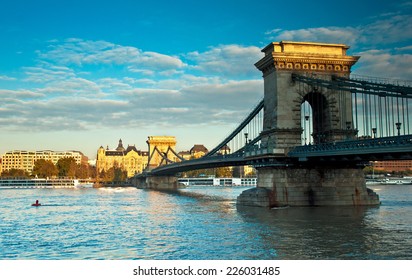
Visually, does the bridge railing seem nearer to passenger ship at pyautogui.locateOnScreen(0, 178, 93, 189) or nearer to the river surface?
the river surface

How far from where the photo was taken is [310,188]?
45.8 metres

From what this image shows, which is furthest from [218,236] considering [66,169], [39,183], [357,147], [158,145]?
[66,169]

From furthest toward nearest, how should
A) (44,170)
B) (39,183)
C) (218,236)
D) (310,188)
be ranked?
(44,170) < (39,183) < (310,188) < (218,236)

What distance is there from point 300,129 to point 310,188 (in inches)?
214

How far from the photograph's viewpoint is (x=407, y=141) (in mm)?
30969

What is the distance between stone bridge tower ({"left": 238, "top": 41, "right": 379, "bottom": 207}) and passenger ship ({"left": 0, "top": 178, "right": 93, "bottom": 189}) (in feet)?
370

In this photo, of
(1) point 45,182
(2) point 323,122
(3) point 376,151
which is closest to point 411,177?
(1) point 45,182

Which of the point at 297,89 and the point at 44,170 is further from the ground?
the point at 297,89

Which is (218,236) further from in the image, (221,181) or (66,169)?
(66,169)

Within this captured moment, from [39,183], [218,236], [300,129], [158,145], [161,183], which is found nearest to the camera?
[218,236]

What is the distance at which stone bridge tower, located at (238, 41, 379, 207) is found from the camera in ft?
149

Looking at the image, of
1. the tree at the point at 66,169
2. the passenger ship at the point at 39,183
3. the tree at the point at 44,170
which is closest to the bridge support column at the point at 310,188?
the passenger ship at the point at 39,183

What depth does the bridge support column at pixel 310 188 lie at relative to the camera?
45.2m

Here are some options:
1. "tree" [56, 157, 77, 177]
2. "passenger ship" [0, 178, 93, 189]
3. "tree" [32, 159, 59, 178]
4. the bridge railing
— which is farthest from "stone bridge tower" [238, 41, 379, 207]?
"tree" [56, 157, 77, 177]
